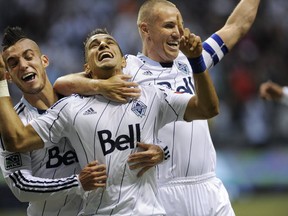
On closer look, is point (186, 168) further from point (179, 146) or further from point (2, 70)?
point (2, 70)

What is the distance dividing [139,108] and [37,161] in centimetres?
88

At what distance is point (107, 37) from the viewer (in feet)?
19.2

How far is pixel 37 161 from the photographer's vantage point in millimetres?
5879

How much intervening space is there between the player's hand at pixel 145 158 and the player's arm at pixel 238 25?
66.9 inches

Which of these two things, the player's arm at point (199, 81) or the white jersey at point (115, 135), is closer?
the player's arm at point (199, 81)

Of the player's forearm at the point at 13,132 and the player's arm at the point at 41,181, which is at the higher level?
the player's forearm at the point at 13,132

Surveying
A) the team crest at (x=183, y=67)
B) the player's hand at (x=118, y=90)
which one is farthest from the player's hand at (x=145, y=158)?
the team crest at (x=183, y=67)

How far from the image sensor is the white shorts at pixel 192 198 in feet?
20.9

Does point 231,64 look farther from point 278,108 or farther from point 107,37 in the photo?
point 107,37

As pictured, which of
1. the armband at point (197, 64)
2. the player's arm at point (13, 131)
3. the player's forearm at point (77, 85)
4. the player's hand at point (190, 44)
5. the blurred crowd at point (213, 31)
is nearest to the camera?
the player's hand at point (190, 44)

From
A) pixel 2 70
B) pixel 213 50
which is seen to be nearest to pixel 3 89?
pixel 2 70

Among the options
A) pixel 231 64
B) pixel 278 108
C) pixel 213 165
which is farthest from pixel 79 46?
pixel 213 165

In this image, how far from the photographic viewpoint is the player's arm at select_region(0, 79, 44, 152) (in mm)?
5355

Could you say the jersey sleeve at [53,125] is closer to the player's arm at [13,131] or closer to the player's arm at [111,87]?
the player's arm at [13,131]
